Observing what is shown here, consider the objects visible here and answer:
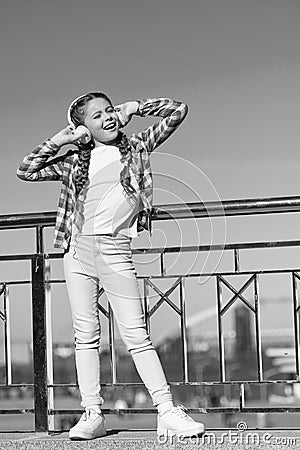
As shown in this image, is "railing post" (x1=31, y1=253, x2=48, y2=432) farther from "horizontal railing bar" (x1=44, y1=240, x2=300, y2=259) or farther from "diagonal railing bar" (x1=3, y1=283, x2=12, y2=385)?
"diagonal railing bar" (x1=3, y1=283, x2=12, y2=385)

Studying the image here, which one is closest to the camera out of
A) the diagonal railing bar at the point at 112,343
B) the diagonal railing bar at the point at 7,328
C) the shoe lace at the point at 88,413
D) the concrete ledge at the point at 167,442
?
the concrete ledge at the point at 167,442

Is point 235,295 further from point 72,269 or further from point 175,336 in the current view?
point 72,269

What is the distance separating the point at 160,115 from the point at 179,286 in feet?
2.19

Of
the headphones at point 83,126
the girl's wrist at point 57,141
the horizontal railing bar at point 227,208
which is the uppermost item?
the headphones at point 83,126

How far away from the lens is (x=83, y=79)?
12523mm

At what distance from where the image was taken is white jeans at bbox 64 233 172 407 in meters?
3.11

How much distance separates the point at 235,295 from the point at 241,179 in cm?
1422

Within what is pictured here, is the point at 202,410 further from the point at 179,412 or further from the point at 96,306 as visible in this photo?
the point at 96,306

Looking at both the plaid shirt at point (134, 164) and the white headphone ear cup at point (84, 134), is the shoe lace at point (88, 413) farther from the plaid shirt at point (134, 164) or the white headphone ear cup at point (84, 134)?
the white headphone ear cup at point (84, 134)

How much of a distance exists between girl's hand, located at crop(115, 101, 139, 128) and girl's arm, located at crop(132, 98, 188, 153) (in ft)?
0.06

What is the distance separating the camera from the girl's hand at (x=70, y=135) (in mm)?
3080

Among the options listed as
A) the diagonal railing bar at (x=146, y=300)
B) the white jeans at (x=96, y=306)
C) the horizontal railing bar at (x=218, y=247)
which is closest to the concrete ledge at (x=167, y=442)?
the white jeans at (x=96, y=306)

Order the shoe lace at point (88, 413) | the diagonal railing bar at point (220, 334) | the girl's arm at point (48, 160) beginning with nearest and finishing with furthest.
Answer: the girl's arm at point (48, 160) < the shoe lace at point (88, 413) < the diagonal railing bar at point (220, 334)

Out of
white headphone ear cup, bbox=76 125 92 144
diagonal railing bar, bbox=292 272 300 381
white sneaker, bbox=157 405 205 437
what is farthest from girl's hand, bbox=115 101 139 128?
white sneaker, bbox=157 405 205 437
